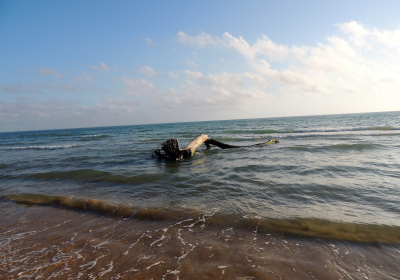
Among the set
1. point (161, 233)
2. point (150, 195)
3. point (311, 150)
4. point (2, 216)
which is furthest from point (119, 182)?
point (311, 150)

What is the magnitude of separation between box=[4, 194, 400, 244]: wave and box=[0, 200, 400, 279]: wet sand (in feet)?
0.39

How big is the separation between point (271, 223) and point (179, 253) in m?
1.63

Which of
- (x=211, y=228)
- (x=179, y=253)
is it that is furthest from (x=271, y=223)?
(x=179, y=253)

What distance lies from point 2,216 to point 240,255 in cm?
506

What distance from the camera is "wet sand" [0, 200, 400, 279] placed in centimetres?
226

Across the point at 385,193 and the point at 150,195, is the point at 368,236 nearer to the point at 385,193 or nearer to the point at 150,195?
the point at 385,193

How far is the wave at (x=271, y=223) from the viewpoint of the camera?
291cm

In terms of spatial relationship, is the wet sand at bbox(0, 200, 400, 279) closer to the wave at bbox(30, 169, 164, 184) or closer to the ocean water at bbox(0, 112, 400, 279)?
the ocean water at bbox(0, 112, 400, 279)

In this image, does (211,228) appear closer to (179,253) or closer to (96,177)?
(179,253)

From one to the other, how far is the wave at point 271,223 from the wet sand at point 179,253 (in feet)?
0.39

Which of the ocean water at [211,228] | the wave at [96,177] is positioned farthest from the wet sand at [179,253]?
the wave at [96,177]

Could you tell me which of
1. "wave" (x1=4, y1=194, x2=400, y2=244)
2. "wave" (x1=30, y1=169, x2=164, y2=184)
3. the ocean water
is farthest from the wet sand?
"wave" (x1=30, y1=169, x2=164, y2=184)

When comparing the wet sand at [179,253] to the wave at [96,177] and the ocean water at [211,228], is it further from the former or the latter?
the wave at [96,177]

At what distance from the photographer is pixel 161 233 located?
10.5 ft
